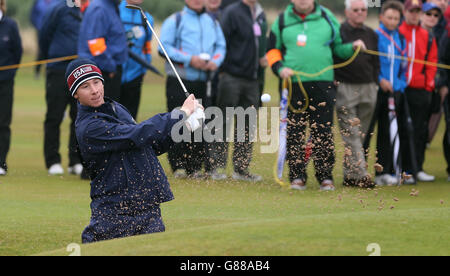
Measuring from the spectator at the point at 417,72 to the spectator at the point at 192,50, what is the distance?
105 inches

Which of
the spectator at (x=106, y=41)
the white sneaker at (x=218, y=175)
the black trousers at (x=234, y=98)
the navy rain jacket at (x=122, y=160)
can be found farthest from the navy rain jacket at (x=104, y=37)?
the navy rain jacket at (x=122, y=160)

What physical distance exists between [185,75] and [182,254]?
6.47 meters

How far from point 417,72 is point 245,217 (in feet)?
15.3

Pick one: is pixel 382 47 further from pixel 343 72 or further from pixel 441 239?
pixel 441 239

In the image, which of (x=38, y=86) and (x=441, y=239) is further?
(x=38, y=86)

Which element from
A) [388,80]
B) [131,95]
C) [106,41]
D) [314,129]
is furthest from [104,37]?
[388,80]

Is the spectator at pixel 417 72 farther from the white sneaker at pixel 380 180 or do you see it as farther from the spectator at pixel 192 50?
the spectator at pixel 192 50

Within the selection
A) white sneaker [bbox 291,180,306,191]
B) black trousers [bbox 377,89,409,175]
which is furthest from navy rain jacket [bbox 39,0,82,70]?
black trousers [bbox 377,89,409,175]

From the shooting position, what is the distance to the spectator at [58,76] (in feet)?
42.7

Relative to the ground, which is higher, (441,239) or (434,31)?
(434,31)

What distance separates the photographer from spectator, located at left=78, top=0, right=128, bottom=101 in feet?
39.4

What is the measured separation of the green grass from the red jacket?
1.49 meters

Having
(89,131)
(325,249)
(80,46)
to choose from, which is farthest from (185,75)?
(325,249)

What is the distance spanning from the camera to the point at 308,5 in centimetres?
1169
